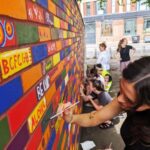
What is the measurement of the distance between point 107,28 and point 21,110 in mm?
28846

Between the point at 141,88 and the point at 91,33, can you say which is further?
the point at 91,33

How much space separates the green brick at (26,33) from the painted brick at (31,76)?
0.13 m

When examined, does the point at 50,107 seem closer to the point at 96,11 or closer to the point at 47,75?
the point at 47,75

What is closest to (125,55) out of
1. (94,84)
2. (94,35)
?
(94,84)

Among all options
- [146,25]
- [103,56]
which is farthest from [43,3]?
[146,25]

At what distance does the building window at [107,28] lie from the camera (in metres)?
28.7

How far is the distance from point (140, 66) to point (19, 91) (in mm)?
702

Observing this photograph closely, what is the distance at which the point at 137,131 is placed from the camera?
1531 millimetres

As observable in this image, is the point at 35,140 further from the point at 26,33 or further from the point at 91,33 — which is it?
the point at 91,33

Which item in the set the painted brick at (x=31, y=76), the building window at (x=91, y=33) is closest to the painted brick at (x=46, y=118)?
the painted brick at (x=31, y=76)

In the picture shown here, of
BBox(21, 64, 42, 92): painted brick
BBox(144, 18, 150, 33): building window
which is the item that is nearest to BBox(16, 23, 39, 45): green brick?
BBox(21, 64, 42, 92): painted brick

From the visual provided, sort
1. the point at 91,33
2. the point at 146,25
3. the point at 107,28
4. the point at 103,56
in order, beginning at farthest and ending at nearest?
the point at 91,33 → the point at 107,28 → the point at 146,25 → the point at 103,56

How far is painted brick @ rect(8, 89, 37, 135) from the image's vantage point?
88cm

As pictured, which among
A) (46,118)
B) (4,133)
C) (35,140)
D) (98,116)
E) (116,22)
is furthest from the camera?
(116,22)
